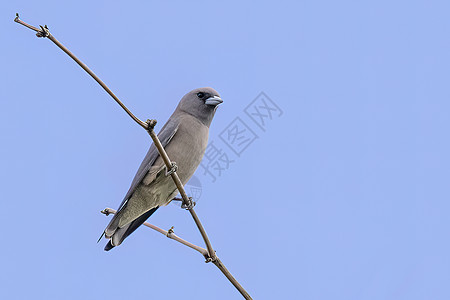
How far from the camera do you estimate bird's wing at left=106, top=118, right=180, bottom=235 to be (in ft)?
18.6

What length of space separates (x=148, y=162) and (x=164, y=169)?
1.21 ft

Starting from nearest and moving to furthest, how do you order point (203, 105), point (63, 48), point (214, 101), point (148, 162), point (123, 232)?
point (63, 48), point (123, 232), point (148, 162), point (214, 101), point (203, 105)

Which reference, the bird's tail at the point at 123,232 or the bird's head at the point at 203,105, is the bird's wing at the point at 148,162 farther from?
the bird's head at the point at 203,105

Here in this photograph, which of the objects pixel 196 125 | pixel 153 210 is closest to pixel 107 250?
pixel 153 210

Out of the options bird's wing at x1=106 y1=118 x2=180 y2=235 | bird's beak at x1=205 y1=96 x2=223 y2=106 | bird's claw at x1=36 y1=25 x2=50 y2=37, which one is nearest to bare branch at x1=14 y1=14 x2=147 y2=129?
bird's claw at x1=36 y1=25 x2=50 y2=37

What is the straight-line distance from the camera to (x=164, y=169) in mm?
5469

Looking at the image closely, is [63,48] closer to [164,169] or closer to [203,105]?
[164,169]

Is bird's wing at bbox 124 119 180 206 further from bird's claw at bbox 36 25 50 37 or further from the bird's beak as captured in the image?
bird's claw at bbox 36 25 50 37

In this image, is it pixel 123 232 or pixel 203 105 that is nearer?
pixel 123 232

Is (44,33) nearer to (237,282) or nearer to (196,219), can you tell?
(196,219)

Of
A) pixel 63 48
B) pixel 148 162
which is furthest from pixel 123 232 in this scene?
pixel 63 48

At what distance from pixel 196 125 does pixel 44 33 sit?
325 centimetres

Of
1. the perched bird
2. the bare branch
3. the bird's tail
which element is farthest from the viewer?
the perched bird

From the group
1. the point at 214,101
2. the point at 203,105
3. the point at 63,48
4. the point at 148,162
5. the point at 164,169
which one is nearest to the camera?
the point at 63,48
